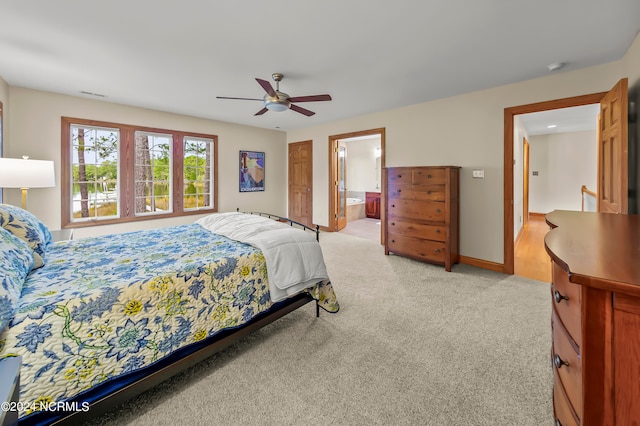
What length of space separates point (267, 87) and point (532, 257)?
4.68m

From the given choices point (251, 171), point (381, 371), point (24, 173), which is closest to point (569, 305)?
point (381, 371)

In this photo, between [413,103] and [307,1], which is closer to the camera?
[307,1]

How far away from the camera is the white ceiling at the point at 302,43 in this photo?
6.70 feet

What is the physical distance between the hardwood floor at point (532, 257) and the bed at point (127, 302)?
2.92 m

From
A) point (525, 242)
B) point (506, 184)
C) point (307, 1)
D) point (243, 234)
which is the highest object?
point (307, 1)

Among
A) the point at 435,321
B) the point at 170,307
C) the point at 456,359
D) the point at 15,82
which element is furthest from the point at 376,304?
the point at 15,82

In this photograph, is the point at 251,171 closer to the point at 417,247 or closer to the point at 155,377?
the point at 417,247

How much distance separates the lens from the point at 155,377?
1500 mm

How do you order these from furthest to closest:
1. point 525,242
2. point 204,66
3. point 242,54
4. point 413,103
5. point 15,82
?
point 525,242 < point 413,103 < point 15,82 < point 204,66 < point 242,54

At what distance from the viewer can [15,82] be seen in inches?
138

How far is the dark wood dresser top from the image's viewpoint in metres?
0.69

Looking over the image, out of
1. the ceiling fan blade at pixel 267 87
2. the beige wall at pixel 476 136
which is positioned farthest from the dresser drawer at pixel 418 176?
the ceiling fan blade at pixel 267 87

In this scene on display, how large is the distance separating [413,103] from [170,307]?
4440 millimetres

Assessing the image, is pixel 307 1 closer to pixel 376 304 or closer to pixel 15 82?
pixel 376 304
